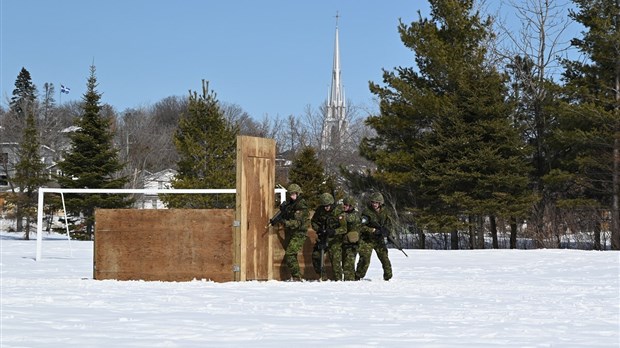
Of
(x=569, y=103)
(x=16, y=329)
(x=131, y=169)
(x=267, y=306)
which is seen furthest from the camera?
(x=131, y=169)

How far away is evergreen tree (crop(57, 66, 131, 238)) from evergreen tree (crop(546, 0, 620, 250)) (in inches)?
817

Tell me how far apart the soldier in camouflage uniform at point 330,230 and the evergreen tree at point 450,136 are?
80.8 feet

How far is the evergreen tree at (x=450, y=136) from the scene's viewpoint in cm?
4059

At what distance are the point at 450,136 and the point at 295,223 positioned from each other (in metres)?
26.9

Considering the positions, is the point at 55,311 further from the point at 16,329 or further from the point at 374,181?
the point at 374,181

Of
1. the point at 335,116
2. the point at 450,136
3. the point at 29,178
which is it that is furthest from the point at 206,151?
the point at 335,116

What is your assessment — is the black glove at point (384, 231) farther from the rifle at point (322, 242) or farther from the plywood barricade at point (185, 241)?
the plywood barricade at point (185, 241)

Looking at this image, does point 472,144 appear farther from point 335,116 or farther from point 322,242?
point 335,116

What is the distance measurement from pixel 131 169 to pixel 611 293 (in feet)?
230

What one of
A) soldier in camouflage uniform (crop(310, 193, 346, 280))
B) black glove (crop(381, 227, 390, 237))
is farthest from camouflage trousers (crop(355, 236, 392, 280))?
soldier in camouflage uniform (crop(310, 193, 346, 280))

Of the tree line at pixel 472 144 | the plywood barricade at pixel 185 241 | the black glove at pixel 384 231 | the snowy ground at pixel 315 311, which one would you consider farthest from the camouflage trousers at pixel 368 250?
the tree line at pixel 472 144

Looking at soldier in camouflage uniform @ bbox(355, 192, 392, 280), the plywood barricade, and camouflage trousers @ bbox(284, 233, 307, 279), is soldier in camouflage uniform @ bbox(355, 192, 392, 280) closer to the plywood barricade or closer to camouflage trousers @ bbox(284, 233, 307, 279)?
camouflage trousers @ bbox(284, 233, 307, 279)

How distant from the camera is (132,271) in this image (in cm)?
1543

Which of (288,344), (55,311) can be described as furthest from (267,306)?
(288,344)
